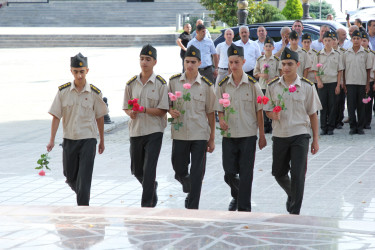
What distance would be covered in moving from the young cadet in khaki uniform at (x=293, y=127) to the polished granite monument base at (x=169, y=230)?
0.79m

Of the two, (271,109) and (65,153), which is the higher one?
(271,109)

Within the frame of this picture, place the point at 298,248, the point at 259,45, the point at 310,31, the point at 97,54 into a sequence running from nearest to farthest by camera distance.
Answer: the point at 298,248 → the point at 259,45 → the point at 310,31 → the point at 97,54

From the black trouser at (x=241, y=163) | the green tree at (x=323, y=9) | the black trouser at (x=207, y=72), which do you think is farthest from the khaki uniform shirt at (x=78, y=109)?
the green tree at (x=323, y=9)

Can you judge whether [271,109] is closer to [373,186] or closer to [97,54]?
[373,186]

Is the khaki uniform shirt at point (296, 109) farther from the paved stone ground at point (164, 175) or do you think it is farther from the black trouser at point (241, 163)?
the paved stone ground at point (164, 175)

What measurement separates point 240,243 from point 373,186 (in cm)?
391

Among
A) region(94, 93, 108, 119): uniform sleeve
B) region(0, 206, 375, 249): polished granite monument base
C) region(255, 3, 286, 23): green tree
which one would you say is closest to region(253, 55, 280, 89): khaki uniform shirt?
region(94, 93, 108, 119): uniform sleeve

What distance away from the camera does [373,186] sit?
31.3 feet

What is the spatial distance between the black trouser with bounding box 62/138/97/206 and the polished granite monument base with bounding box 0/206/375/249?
1.50ft

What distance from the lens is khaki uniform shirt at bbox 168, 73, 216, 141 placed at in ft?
26.6

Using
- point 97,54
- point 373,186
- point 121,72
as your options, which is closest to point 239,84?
point 373,186

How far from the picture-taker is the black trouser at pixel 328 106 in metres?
13.8

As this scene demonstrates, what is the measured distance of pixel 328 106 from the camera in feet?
45.6

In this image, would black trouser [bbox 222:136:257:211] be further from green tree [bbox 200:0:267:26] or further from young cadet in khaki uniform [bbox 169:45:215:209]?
green tree [bbox 200:0:267:26]
